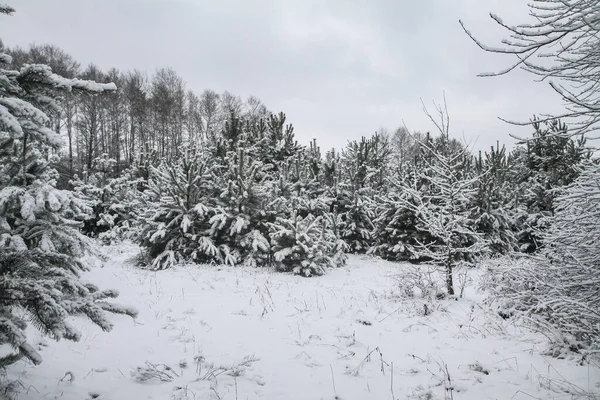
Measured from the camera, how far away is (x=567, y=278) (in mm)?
3557

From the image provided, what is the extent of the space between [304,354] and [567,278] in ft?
10.4

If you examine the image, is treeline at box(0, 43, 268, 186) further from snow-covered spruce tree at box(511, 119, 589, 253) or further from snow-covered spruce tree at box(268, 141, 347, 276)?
snow-covered spruce tree at box(511, 119, 589, 253)

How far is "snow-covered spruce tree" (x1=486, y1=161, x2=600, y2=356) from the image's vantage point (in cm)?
328

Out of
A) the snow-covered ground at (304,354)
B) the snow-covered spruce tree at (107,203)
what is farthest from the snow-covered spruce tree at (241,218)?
the snow-covered spruce tree at (107,203)

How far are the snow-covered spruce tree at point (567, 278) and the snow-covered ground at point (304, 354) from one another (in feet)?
1.19

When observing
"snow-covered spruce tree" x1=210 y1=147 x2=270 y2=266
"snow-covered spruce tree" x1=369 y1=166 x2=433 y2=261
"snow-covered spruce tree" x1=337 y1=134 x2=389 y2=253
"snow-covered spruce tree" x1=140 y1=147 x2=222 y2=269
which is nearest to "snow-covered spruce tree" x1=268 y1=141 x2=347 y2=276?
"snow-covered spruce tree" x1=210 y1=147 x2=270 y2=266

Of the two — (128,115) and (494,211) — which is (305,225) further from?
(128,115)

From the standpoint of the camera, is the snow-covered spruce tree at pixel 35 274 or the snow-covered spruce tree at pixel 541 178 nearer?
the snow-covered spruce tree at pixel 35 274

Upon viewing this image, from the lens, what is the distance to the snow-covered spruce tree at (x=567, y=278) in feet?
10.8

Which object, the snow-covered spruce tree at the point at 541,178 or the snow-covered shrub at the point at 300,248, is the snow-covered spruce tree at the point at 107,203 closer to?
the snow-covered shrub at the point at 300,248

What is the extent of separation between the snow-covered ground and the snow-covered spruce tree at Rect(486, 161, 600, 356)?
1.19 ft

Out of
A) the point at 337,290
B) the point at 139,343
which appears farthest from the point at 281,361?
the point at 337,290

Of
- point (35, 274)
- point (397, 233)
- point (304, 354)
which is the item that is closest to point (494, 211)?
point (397, 233)

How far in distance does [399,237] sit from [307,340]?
8685 mm
